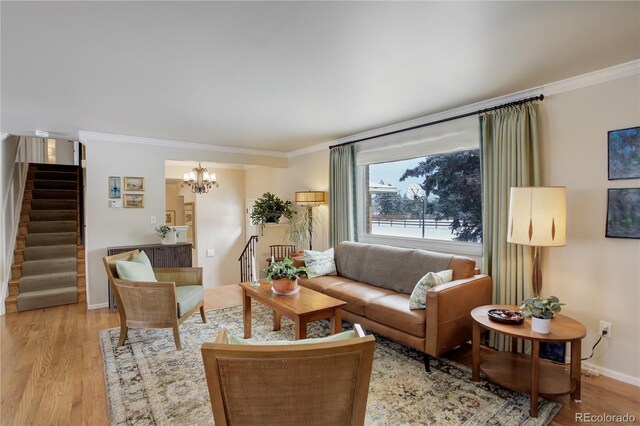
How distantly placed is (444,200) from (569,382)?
6.90ft

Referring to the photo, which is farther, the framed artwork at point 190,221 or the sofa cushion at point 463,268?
the framed artwork at point 190,221

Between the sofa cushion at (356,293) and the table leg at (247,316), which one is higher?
the sofa cushion at (356,293)

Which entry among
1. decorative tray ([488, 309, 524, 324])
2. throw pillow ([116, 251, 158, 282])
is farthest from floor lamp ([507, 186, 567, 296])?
throw pillow ([116, 251, 158, 282])

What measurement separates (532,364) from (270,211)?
4.61 meters

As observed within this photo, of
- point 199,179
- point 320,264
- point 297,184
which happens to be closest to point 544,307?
point 320,264

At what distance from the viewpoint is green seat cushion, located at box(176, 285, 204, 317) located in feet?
10.7

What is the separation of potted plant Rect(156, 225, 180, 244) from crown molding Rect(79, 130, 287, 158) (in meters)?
1.28

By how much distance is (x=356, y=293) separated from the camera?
3.46 metres

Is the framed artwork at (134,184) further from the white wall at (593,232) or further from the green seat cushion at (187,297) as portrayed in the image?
the white wall at (593,232)

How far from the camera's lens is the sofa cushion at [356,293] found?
3291 mm

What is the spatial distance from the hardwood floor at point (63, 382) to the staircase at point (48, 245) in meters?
0.73

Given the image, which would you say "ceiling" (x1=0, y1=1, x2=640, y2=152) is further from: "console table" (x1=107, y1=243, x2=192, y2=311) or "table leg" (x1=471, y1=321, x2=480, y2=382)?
"table leg" (x1=471, y1=321, x2=480, y2=382)

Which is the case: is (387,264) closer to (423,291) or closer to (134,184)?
(423,291)

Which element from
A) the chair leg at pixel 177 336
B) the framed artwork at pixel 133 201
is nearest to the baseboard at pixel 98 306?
the framed artwork at pixel 133 201
